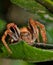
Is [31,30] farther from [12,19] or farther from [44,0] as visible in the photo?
[44,0]

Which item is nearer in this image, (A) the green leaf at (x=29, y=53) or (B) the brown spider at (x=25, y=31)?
Answer: (A) the green leaf at (x=29, y=53)

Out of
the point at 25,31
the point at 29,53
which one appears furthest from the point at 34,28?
the point at 29,53

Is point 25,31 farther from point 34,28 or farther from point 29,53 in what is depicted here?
point 29,53

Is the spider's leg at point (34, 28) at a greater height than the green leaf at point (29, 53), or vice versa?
the green leaf at point (29, 53)

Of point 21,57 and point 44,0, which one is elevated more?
point 44,0

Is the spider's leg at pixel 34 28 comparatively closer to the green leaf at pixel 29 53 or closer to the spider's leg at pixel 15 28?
the spider's leg at pixel 15 28

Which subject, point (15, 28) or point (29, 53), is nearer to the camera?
point (29, 53)

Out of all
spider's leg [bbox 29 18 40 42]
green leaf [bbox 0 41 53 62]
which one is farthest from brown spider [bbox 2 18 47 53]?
green leaf [bbox 0 41 53 62]

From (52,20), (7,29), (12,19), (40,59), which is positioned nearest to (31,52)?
(40,59)

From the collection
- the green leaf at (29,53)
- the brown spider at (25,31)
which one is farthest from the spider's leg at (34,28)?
the green leaf at (29,53)
